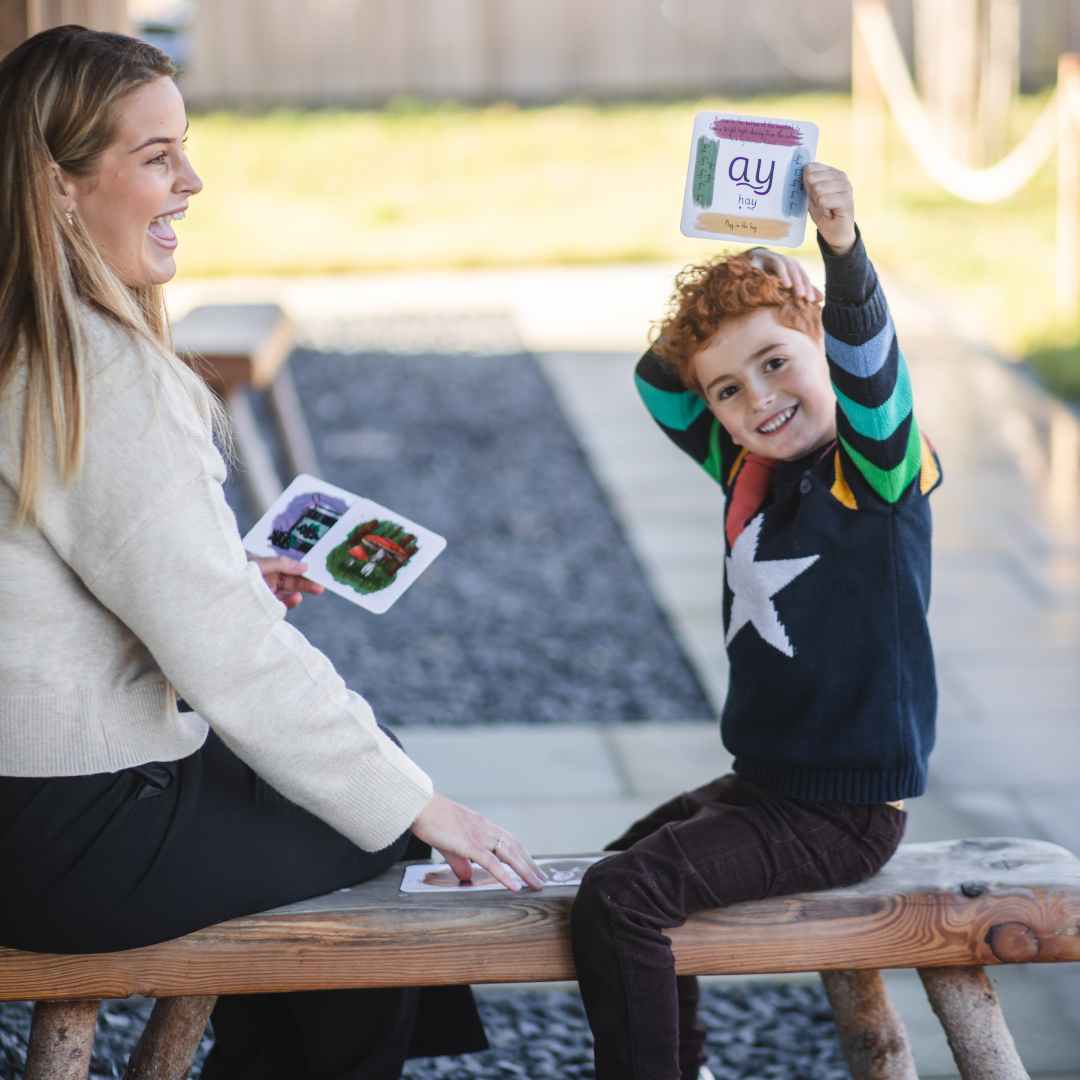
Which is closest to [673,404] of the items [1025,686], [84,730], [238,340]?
[84,730]

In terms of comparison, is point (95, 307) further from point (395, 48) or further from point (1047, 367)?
point (395, 48)

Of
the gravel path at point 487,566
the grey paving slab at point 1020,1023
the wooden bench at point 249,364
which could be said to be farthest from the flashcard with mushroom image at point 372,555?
the wooden bench at point 249,364

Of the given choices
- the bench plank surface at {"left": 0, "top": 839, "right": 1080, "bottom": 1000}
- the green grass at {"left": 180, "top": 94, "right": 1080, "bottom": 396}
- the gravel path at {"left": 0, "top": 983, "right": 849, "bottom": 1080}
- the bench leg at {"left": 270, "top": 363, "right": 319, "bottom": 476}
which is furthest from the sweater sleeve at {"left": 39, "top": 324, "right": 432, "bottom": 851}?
the green grass at {"left": 180, "top": 94, "right": 1080, "bottom": 396}

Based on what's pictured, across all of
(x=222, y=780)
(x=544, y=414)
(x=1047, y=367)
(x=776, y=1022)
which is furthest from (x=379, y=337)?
(x=222, y=780)

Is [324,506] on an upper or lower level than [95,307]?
lower

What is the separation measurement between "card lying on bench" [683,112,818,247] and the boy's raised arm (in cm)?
5

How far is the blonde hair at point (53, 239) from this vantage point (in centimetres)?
194

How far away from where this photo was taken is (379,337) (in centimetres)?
865

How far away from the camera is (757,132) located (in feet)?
7.36

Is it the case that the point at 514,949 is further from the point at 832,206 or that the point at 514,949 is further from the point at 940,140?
the point at 940,140

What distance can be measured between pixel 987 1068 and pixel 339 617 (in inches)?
132

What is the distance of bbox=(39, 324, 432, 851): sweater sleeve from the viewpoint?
1.94 meters

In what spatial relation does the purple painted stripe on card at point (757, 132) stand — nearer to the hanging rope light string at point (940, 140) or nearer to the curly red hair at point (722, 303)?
the curly red hair at point (722, 303)

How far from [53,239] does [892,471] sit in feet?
3.59
